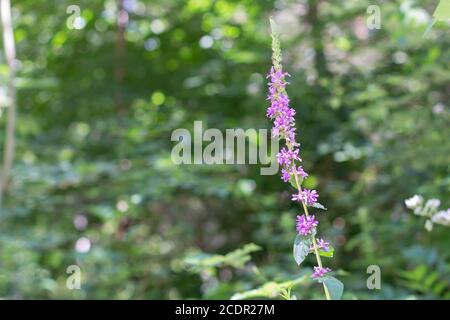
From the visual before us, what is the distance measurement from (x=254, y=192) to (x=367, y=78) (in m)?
0.95

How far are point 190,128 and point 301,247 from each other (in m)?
2.31

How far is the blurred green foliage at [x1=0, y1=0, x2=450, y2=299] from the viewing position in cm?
317

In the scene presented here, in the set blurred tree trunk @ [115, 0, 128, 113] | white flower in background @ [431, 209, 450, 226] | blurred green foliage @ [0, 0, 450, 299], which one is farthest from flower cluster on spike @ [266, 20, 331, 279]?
blurred tree trunk @ [115, 0, 128, 113]

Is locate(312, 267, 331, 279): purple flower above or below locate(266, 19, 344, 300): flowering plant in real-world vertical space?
below

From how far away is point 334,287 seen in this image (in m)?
1.22

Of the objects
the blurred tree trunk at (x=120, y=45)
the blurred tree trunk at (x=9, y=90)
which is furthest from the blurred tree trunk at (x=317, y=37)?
the blurred tree trunk at (x=9, y=90)

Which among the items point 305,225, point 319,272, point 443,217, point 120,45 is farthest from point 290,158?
point 120,45

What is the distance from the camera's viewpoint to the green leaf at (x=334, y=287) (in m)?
1.20

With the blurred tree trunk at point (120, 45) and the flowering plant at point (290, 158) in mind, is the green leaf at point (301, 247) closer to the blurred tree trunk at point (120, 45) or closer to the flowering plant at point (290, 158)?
the flowering plant at point (290, 158)

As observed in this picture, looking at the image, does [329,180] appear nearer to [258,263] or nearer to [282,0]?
[258,263]

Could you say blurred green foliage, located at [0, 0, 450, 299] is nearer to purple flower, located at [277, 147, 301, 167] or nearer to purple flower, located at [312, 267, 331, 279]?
purple flower, located at [312, 267, 331, 279]

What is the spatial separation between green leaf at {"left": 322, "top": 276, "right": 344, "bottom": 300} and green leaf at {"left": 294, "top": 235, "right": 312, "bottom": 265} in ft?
0.26

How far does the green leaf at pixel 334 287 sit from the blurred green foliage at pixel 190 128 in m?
1.74
